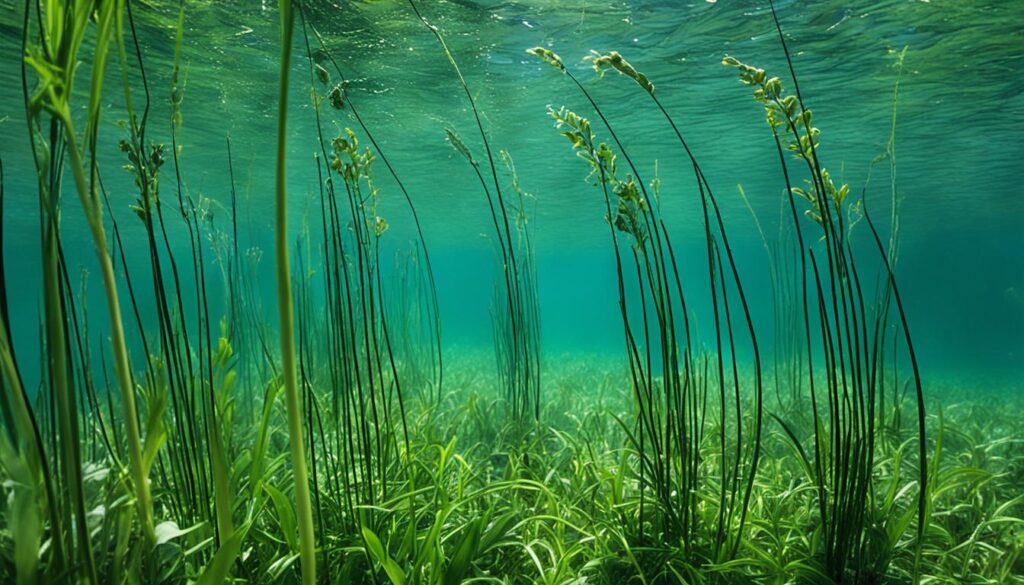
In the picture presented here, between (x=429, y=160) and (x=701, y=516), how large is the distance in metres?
15.7

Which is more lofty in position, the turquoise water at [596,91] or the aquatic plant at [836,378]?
the turquoise water at [596,91]

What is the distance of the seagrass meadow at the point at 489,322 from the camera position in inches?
73.0

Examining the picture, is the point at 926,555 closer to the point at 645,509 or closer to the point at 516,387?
the point at 645,509

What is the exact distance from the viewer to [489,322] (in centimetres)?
1102

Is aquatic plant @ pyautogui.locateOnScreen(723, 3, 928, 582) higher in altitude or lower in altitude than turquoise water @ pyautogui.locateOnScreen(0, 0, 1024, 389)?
lower

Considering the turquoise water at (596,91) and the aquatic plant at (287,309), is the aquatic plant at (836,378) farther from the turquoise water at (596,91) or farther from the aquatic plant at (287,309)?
the turquoise water at (596,91)

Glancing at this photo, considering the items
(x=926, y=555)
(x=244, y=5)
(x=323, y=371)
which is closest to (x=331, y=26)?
(x=244, y=5)

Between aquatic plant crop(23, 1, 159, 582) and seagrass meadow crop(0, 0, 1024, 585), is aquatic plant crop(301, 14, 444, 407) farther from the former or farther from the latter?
aquatic plant crop(23, 1, 159, 582)

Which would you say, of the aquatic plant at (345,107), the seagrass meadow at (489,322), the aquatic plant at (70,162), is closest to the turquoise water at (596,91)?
the seagrass meadow at (489,322)

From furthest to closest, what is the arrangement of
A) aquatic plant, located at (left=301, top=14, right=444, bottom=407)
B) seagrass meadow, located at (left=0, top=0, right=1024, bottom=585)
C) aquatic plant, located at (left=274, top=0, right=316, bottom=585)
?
aquatic plant, located at (left=301, top=14, right=444, bottom=407) → seagrass meadow, located at (left=0, top=0, right=1024, bottom=585) → aquatic plant, located at (left=274, top=0, right=316, bottom=585)

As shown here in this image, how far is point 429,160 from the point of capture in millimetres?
17531

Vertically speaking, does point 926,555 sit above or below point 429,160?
below

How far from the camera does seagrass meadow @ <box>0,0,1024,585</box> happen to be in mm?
1855

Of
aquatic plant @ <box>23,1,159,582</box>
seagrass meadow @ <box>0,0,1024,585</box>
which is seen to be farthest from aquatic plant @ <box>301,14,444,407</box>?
aquatic plant @ <box>23,1,159,582</box>
